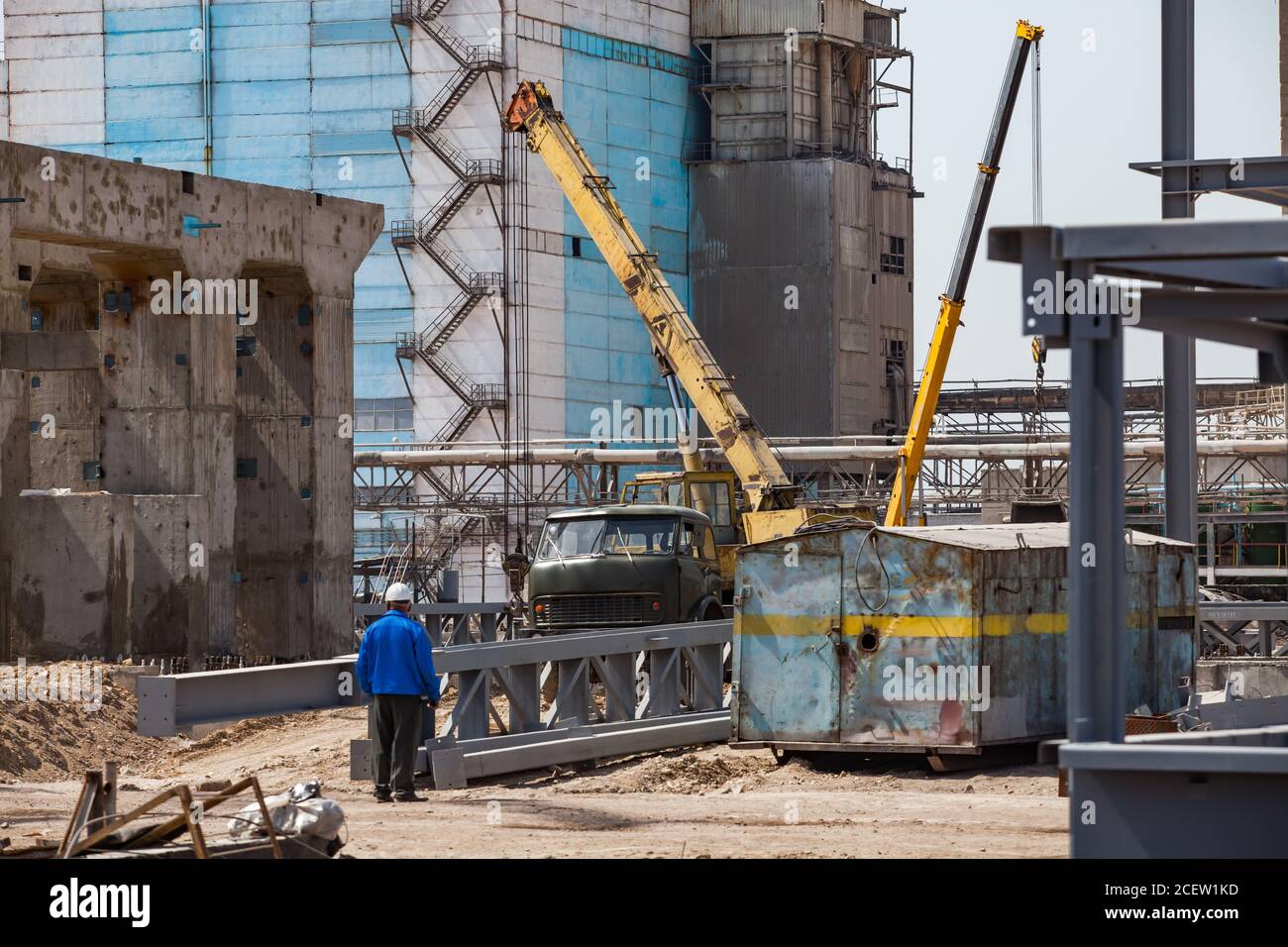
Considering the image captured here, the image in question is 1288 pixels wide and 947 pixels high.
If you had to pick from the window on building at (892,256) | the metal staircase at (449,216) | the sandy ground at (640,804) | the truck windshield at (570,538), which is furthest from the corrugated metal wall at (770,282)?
the sandy ground at (640,804)

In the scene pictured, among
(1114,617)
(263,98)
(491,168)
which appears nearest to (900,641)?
(1114,617)

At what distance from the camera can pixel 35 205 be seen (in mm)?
21578

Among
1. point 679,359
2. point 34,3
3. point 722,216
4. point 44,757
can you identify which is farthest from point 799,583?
point 34,3

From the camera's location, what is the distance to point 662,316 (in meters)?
32.3

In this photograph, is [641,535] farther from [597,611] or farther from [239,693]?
[239,693]

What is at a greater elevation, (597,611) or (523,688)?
(597,611)

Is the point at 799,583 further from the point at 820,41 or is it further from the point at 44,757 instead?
the point at 820,41

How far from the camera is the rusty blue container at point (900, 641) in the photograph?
16.1m

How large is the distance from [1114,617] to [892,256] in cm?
5578

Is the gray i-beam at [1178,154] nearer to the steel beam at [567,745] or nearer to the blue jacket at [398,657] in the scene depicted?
the steel beam at [567,745]

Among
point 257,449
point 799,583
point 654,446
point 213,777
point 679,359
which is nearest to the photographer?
point 799,583

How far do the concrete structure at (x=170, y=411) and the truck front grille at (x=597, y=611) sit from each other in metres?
3.82
